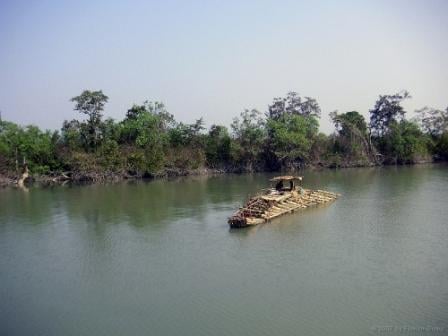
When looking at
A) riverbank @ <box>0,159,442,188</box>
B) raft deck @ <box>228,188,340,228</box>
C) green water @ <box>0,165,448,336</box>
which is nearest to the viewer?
green water @ <box>0,165,448,336</box>

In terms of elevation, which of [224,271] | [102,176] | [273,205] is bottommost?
[224,271]

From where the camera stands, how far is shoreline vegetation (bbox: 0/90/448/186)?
175ft

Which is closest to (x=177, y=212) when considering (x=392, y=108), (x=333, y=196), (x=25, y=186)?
(x=333, y=196)

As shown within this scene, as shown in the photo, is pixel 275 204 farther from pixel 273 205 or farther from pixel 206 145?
pixel 206 145

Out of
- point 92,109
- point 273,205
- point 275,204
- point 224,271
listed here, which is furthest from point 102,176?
point 224,271

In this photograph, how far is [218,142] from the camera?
2405 inches

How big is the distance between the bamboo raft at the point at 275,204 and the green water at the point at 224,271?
2.04 ft

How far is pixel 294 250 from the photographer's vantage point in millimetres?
18953

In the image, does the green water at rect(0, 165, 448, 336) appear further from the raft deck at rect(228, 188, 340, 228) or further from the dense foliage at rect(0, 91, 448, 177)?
the dense foliage at rect(0, 91, 448, 177)

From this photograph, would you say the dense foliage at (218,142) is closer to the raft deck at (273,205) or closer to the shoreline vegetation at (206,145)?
the shoreline vegetation at (206,145)

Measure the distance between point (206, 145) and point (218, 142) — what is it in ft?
5.30

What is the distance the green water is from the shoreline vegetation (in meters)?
23.3

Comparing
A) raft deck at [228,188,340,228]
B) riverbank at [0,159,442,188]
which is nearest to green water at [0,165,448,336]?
raft deck at [228,188,340,228]

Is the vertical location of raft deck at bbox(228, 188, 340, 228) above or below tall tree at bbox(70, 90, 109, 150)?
below
